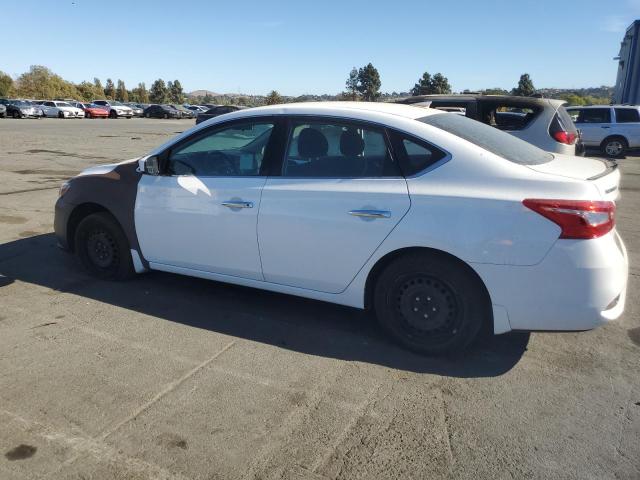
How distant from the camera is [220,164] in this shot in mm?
4336

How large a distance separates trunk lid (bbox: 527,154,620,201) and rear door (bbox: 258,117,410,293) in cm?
99

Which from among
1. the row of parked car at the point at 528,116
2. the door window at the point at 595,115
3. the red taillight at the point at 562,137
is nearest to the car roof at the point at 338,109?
the row of parked car at the point at 528,116

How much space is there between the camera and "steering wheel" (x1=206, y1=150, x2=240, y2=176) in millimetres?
4234

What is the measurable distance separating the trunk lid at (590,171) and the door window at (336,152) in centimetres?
100

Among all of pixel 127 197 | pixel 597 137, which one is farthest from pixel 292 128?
pixel 597 137

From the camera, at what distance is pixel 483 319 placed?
3455mm

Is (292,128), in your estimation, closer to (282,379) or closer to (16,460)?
(282,379)

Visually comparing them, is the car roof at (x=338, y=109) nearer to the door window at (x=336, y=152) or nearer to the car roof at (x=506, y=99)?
the door window at (x=336, y=152)

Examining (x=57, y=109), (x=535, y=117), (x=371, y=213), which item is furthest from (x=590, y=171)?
(x=57, y=109)

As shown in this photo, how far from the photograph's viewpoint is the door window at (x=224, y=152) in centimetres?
413

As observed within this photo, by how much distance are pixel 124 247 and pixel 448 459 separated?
337 centimetres

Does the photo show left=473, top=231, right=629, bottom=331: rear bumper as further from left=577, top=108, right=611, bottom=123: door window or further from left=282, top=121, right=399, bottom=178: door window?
left=577, top=108, right=611, bottom=123: door window

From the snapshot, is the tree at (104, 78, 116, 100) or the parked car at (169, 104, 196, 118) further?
the tree at (104, 78, 116, 100)

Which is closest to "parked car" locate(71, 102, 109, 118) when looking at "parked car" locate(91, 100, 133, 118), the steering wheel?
"parked car" locate(91, 100, 133, 118)
